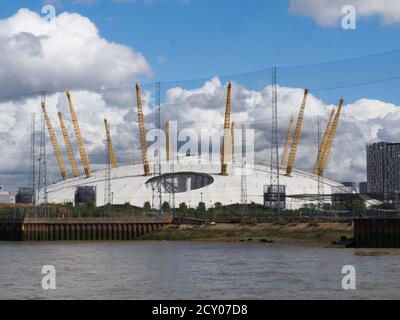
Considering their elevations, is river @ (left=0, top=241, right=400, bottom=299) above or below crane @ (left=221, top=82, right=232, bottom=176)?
below

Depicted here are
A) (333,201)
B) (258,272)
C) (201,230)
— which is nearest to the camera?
(258,272)

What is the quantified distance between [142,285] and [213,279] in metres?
5.42

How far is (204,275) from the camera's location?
5381 cm

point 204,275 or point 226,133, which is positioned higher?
point 226,133

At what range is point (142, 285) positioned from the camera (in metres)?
48.1

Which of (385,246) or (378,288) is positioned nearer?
(378,288)

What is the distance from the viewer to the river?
144 feet

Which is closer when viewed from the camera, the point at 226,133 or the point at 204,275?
the point at 204,275

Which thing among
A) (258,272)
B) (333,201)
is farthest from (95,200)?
(258,272)

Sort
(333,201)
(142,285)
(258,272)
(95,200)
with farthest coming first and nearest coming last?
(95,200), (333,201), (258,272), (142,285)

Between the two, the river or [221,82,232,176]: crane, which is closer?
the river

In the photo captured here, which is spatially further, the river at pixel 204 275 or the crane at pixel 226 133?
the crane at pixel 226 133

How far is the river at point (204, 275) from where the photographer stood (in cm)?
4397
